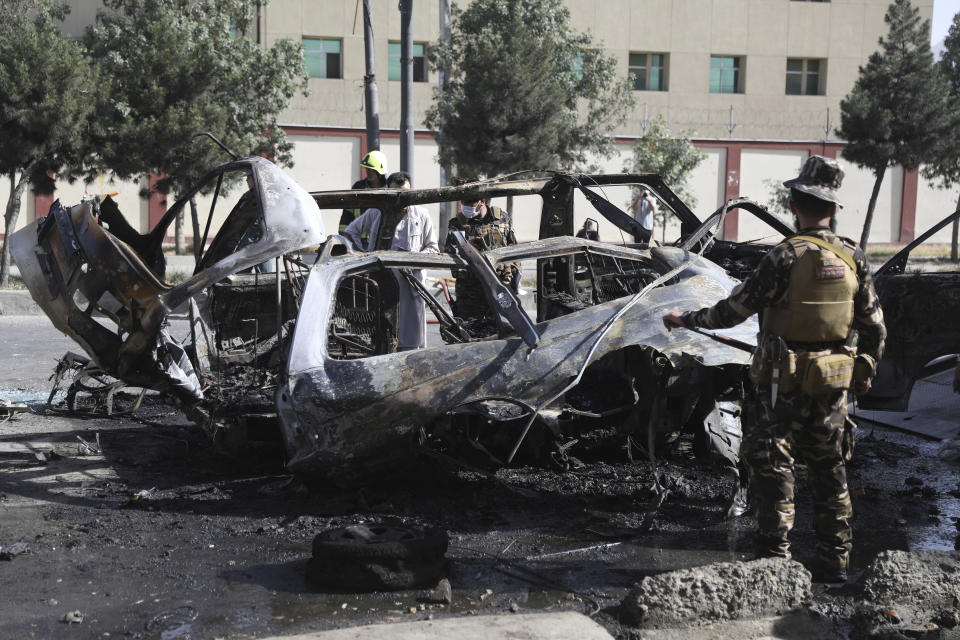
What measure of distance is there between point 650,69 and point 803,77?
533cm

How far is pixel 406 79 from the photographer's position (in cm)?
1423

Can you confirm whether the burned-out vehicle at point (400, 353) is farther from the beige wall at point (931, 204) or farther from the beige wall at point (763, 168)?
the beige wall at point (931, 204)

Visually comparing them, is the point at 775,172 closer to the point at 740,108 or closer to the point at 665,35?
the point at 740,108

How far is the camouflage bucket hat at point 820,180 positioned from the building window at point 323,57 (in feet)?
84.7

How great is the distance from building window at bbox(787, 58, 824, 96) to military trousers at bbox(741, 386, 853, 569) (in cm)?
2954

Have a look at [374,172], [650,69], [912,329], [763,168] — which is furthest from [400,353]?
[763,168]

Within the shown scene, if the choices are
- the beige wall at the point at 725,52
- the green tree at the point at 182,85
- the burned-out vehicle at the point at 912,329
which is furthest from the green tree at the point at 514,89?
the burned-out vehicle at the point at 912,329

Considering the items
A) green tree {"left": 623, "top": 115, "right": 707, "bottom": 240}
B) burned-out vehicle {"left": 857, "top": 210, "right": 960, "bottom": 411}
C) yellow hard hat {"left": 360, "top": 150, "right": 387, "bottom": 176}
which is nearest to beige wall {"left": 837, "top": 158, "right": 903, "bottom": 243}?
green tree {"left": 623, "top": 115, "right": 707, "bottom": 240}

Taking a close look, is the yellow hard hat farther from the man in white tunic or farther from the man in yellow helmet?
the man in white tunic

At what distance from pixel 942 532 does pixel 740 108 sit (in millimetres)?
27479

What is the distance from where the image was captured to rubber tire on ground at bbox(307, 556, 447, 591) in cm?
371

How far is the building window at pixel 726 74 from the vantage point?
3055 centimetres

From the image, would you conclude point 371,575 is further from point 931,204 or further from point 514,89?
point 931,204

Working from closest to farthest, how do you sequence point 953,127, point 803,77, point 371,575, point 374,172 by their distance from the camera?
point 371,575, point 374,172, point 953,127, point 803,77
